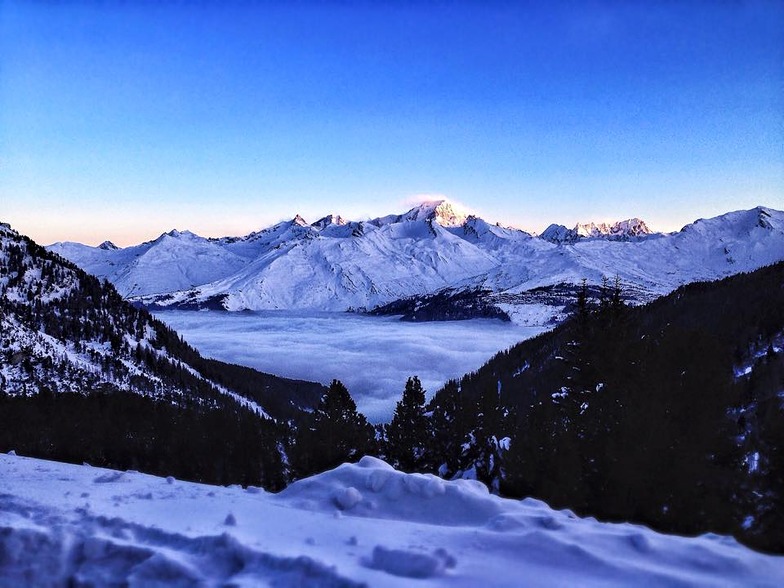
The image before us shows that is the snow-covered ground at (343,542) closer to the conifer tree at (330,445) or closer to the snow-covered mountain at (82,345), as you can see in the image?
the conifer tree at (330,445)

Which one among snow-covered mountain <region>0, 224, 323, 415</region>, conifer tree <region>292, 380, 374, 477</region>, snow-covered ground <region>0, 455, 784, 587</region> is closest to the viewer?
snow-covered ground <region>0, 455, 784, 587</region>

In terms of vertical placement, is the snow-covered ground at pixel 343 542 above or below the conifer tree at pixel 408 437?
above

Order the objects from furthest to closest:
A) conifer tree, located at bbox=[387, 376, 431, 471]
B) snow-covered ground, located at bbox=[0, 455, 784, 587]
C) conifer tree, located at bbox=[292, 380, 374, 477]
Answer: conifer tree, located at bbox=[292, 380, 374, 477] → conifer tree, located at bbox=[387, 376, 431, 471] → snow-covered ground, located at bbox=[0, 455, 784, 587]

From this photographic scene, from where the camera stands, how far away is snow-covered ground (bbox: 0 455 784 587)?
750 centimetres

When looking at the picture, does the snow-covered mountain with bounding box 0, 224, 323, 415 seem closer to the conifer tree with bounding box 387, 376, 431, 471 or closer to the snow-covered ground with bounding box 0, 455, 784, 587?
the conifer tree with bounding box 387, 376, 431, 471

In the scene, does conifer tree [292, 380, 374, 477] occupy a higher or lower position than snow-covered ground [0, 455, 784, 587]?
lower

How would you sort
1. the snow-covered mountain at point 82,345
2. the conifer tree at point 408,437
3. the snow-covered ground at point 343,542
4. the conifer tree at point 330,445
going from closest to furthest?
the snow-covered ground at point 343,542, the conifer tree at point 408,437, the conifer tree at point 330,445, the snow-covered mountain at point 82,345

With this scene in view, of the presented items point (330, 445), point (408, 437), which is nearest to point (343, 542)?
point (330, 445)

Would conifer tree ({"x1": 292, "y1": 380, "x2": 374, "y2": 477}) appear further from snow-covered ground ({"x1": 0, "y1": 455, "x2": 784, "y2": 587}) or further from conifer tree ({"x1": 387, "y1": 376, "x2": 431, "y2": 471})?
snow-covered ground ({"x1": 0, "y1": 455, "x2": 784, "y2": 587})

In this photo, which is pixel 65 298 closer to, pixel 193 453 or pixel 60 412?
pixel 60 412

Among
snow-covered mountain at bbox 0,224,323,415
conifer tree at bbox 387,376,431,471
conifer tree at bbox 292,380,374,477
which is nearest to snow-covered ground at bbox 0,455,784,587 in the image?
conifer tree at bbox 387,376,431,471

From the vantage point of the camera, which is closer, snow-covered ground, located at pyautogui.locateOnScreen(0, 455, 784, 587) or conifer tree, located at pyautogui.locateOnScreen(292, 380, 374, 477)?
snow-covered ground, located at pyautogui.locateOnScreen(0, 455, 784, 587)

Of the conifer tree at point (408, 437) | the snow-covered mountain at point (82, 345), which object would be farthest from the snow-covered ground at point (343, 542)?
the snow-covered mountain at point (82, 345)

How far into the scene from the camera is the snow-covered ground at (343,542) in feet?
24.6
